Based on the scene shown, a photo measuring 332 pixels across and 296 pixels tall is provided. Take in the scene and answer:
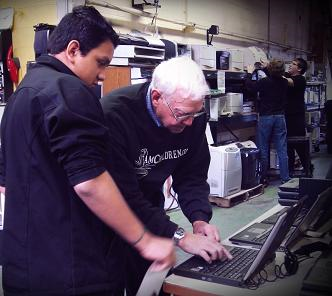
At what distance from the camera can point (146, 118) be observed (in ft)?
4.95

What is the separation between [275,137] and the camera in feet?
17.9

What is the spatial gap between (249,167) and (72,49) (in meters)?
3.91

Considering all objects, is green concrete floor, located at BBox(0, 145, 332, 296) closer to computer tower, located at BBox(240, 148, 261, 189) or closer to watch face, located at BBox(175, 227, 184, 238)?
computer tower, located at BBox(240, 148, 261, 189)

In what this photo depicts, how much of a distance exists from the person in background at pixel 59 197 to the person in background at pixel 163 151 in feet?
0.57

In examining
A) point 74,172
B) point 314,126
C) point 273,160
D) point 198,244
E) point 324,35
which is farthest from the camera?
point 324,35

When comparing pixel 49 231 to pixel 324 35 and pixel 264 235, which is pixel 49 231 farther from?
pixel 324 35

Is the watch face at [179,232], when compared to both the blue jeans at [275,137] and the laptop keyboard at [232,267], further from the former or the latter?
the blue jeans at [275,137]

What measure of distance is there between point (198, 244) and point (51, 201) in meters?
0.48

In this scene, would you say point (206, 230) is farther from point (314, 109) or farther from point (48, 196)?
point (314, 109)

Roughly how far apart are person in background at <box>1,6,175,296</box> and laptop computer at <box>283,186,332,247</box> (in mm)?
394

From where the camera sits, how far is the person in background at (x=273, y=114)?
17.4 ft

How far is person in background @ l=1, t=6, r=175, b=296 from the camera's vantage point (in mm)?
1035

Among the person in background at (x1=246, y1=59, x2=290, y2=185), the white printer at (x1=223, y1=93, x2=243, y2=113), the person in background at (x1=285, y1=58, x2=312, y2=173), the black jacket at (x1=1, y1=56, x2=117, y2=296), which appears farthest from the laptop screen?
the person in background at (x1=285, y1=58, x2=312, y2=173)

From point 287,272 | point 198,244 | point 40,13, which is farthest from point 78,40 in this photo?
point 40,13
